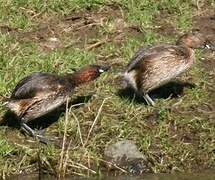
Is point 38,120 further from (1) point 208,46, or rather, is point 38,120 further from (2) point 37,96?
(1) point 208,46

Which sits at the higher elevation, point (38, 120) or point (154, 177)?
point (38, 120)

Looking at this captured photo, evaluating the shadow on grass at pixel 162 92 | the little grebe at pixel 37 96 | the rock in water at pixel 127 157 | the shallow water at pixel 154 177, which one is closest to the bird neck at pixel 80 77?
the little grebe at pixel 37 96

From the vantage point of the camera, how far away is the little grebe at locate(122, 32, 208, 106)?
10.3 metres

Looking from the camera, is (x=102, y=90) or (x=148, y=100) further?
(x=102, y=90)

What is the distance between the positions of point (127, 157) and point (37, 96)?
1.22 meters

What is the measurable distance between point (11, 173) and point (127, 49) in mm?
3144

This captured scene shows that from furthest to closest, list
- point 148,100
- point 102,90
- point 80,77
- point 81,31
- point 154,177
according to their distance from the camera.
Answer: point 81,31, point 102,90, point 148,100, point 80,77, point 154,177

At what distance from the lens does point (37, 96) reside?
31.6 ft

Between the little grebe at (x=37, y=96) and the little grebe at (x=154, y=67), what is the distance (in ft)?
2.78

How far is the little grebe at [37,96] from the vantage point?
964cm

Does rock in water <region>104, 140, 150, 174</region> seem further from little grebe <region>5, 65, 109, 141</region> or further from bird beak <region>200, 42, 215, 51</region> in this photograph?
bird beak <region>200, 42, 215, 51</region>

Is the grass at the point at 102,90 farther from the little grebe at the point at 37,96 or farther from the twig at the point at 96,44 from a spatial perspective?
the little grebe at the point at 37,96

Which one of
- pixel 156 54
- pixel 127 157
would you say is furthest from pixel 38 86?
pixel 156 54

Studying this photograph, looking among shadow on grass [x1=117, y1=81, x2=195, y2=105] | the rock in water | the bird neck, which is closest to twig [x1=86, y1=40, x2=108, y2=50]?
shadow on grass [x1=117, y1=81, x2=195, y2=105]
